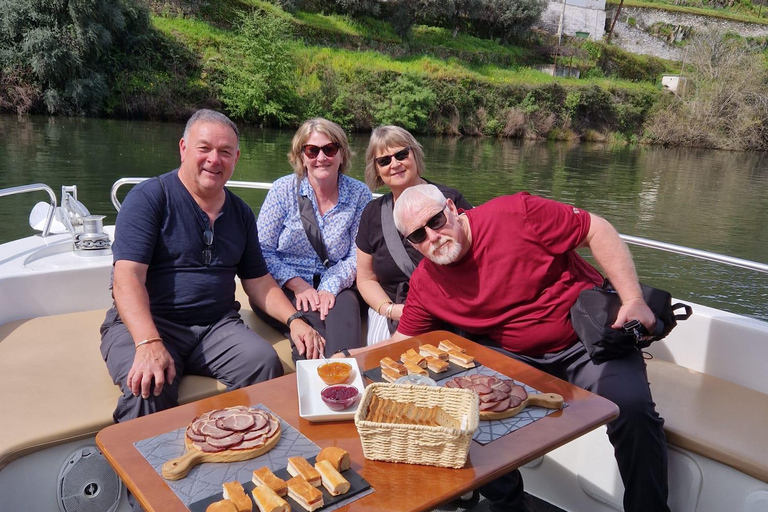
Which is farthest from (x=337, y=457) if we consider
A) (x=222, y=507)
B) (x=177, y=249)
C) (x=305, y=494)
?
(x=177, y=249)

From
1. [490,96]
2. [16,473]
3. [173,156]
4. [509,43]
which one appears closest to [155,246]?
[16,473]

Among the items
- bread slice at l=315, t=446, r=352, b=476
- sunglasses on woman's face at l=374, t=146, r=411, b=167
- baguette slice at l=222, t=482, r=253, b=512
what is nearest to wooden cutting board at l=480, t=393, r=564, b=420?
bread slice at l=315, t=446, r=352, b=476

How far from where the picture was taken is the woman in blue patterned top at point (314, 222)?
109 inches

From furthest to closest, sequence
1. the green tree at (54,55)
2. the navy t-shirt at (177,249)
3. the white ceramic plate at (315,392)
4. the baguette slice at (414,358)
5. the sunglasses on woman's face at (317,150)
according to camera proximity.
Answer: the green tree at (54,55)
the sunglasses on woman's face at (317,150)
the navy t-shirt at (177,249)
the baguette slice at (414,358)
the white ceramic plate at (315,392)

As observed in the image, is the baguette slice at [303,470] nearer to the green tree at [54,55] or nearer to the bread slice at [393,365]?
the bread slice at [393,365]

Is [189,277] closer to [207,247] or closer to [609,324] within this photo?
[207,247]

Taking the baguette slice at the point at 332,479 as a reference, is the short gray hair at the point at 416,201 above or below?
above

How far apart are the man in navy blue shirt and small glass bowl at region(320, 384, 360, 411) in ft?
2.32

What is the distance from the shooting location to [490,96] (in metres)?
28.8

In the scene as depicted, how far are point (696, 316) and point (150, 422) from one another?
2.15 metres

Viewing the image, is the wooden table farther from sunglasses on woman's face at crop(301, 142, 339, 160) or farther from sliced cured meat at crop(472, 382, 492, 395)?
sunglasses on woman's face at crop(301, 142, 339, 160)

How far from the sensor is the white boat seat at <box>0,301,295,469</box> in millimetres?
1713

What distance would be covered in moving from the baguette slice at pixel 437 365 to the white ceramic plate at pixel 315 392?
20cm

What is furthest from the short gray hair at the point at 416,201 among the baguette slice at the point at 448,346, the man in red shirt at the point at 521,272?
the baguette slice at the point at 448,346
